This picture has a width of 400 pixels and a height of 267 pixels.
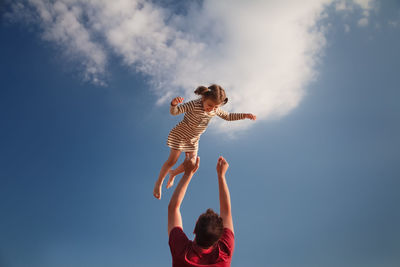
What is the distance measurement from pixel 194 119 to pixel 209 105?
42 centimetres

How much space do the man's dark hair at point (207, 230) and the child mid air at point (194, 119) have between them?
2.42 m

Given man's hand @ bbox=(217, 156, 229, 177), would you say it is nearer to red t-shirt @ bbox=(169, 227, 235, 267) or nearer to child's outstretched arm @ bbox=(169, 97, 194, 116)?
red t-shirt @ bbox=(169, 227, 235, 267)

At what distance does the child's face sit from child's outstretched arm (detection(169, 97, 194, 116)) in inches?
9.3

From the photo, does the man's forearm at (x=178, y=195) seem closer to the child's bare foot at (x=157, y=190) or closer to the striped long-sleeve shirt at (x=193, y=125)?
the striped long-sleeve shirt at (x=193, y=125)

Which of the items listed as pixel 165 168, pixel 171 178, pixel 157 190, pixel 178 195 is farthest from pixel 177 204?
pixel 171 178

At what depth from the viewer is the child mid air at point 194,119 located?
470 centimetres

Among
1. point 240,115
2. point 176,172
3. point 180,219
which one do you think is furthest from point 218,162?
point 176,172

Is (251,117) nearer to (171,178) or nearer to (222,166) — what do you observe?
(171,178)

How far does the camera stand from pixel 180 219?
8.69 feet

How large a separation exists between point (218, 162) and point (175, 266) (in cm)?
129

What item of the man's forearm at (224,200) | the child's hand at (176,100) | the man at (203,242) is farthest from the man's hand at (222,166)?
the child's hand at (176,100)

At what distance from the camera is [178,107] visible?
15.0 ft

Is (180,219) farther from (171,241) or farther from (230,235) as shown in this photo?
(230,235)

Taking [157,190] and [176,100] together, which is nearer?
[176,100]
